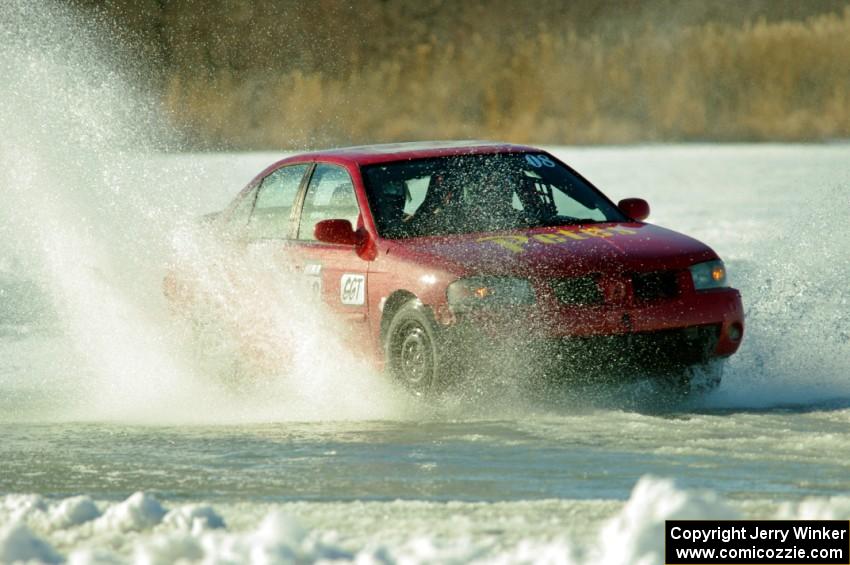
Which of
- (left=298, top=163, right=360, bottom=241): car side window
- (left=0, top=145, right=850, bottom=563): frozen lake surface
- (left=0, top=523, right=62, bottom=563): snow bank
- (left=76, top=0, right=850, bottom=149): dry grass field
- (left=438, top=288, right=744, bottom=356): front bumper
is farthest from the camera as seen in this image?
(left=76, top=0, right=850, bottom=149): dry grass field

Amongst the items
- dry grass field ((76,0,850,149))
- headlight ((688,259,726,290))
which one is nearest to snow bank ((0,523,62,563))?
headlight ((688,259,726,290))

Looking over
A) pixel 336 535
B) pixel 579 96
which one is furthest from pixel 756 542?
pixel 579 96

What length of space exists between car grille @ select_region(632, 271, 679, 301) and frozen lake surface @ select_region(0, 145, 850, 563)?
608mm

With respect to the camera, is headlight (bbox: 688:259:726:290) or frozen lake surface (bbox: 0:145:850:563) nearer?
frozen lake surface (bbox: 0:145:850:563)

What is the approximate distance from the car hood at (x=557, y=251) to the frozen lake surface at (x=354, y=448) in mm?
673

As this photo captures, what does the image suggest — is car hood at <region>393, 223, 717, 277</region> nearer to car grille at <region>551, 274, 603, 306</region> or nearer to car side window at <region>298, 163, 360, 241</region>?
car grille at <region>551, 274, 603, 306</region>

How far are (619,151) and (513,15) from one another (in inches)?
1486

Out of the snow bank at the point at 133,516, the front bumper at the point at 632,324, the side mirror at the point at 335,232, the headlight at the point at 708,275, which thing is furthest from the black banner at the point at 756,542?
the side mirror at the point at 335,232

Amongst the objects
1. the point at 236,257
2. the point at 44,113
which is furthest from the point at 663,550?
the point at 44,113

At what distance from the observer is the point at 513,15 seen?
246ft

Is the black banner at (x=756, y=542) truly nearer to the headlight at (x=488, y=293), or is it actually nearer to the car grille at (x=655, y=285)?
the headlight at (x=488, y=293)

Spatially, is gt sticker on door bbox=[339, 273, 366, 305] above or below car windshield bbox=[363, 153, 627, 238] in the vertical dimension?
below

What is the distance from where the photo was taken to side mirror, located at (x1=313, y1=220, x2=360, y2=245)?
9.20 metres

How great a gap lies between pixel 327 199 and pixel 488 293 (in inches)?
66.6
